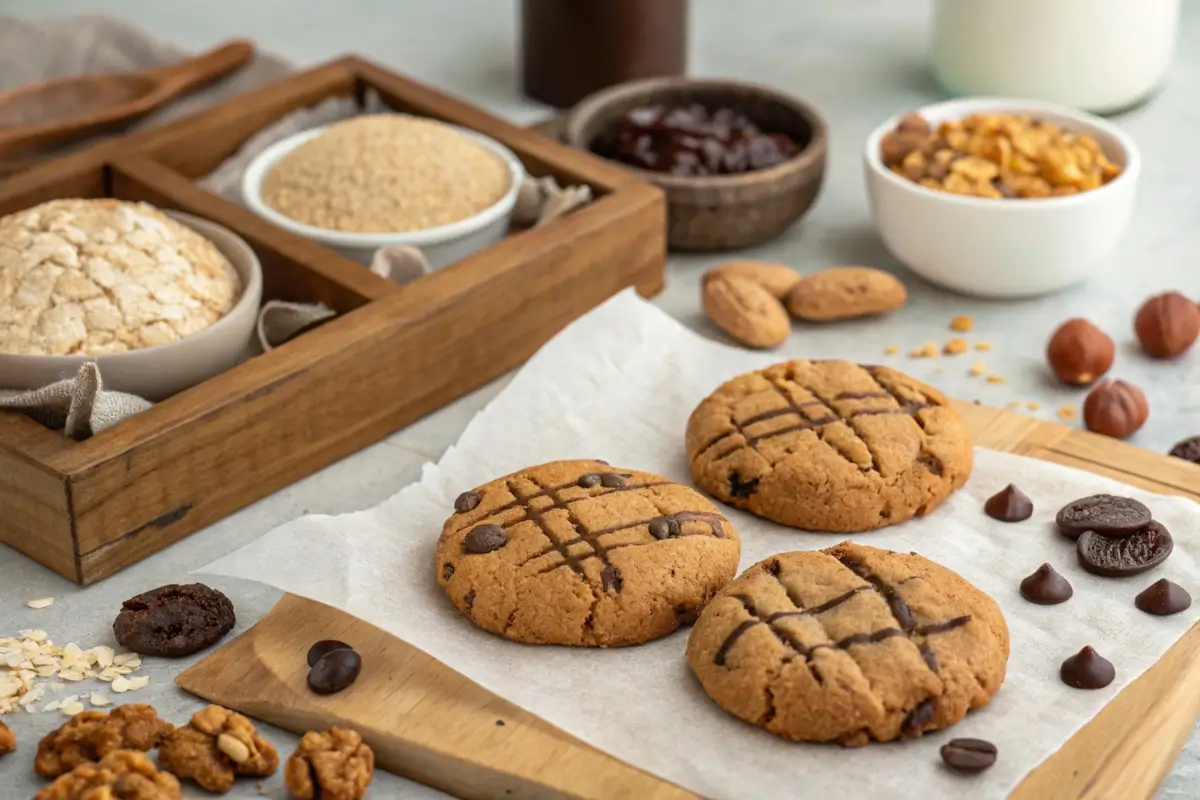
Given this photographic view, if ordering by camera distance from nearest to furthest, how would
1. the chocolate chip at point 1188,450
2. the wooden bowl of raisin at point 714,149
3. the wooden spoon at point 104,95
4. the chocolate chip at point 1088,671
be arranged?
the chocolate chip at point 1088,671
the chocolate chip at point 1188,450
the wooden bowl of raisin at point 714,149
the wooden spoon at point 104,95

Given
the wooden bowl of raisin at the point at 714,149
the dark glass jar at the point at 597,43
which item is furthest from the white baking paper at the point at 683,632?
the dark glass jar at the point at 597,43

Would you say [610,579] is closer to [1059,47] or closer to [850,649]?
[850,649]

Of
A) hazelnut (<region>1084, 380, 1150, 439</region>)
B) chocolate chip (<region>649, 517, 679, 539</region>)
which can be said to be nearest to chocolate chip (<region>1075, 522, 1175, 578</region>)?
hazelnut (<region>1084, 380, 1150, 439</region>)

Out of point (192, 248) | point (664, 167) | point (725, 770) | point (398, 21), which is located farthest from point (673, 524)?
point (398, 21)

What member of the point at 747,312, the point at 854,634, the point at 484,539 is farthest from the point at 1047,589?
the point at 747,312

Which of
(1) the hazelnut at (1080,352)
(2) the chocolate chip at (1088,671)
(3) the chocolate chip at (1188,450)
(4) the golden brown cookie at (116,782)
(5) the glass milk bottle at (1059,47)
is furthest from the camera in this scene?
(5) the glass milk bottle at (1059,47)

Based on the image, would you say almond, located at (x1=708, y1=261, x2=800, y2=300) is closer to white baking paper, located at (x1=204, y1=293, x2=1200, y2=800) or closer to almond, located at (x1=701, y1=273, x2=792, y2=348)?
almond, located at (x1=701, y1=273, x2=792, y2=348)

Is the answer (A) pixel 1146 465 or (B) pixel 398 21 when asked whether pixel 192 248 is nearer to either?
(A) pixel 1146 465

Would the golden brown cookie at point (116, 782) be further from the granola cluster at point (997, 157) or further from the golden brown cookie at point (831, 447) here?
the granola cluster at point (997, 157)
